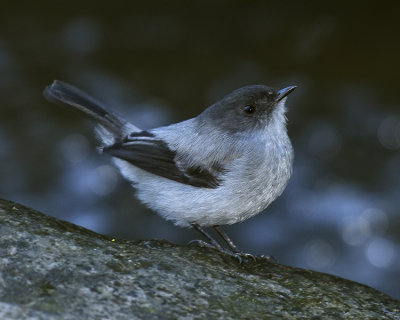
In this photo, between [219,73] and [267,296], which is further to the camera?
[219,73]

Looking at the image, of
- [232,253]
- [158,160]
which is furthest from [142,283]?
[158,160]

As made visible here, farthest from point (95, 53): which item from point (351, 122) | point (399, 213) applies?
point (399, 213)

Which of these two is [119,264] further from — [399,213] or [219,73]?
[219,73]

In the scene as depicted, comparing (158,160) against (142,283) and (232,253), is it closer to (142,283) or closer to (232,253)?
(232,253)

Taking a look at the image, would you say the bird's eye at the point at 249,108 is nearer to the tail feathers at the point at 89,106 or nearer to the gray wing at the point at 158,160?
the gray wing at the point at 158,160

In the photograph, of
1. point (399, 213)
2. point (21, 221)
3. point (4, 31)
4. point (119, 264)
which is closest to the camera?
point (119, 264)

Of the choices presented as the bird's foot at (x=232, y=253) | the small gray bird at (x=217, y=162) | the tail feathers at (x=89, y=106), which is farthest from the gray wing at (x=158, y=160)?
the bird's foot at (x=232, y=253)

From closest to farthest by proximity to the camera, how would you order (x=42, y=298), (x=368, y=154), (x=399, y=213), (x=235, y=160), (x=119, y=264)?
(x=42, y=298) < (x=119, y=264) < (x=235, y=160) < (x=399, y=213) < (x=368, y=154)

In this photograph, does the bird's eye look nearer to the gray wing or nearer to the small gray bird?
the small gray bird
